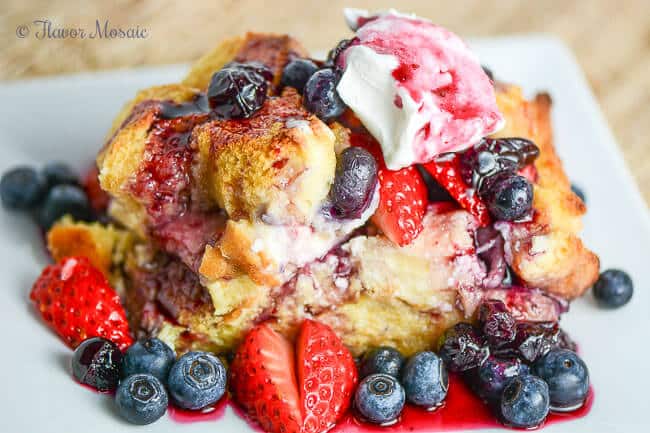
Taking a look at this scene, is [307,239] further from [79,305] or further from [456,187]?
[79,305]

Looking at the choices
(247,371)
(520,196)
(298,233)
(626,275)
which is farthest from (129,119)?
(626,275)

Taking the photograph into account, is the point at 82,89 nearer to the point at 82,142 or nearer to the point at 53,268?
the point at 82,142

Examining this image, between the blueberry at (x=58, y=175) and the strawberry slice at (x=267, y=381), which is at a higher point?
the strawberry slice at (x=267, y=381)

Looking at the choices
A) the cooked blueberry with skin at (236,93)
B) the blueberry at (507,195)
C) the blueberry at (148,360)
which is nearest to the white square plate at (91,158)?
the blueberry at (148,360)

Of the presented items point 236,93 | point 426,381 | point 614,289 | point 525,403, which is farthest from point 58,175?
point 614,289

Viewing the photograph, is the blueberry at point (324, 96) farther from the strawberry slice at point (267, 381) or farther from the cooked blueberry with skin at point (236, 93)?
the strawberry slice at point (267, 381)
